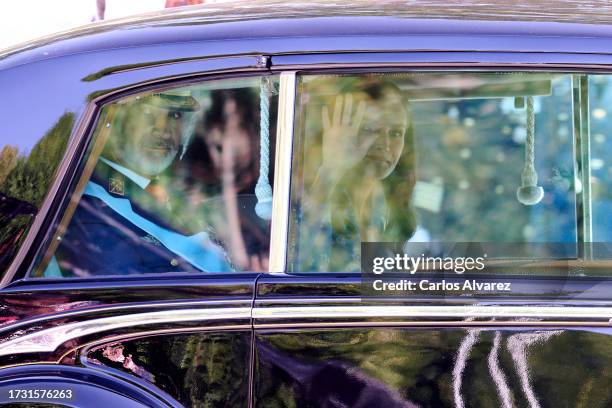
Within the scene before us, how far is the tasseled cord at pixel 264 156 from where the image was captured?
2.09m

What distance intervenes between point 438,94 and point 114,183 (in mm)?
875

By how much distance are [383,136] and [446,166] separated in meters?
0.18

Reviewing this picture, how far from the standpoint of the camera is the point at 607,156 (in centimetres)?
216

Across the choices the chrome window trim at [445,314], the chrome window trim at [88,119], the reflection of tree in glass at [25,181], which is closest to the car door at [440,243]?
→ the chrome window trim at [445,314]

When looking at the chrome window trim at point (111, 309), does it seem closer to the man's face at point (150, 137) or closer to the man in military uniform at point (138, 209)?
the man in military uniform at point (138, 209)

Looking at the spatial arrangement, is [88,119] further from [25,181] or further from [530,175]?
[530,175]

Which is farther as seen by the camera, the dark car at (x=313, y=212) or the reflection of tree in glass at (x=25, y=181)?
the reflection of tree in glass at (x=25, y=181)

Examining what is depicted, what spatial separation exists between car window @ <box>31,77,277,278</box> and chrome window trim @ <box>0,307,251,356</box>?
15 cm

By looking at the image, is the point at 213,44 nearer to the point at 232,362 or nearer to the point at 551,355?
the point at 232,362

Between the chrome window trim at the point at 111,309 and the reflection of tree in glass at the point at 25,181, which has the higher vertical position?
the reflection of tree in glass at the point at 25,181

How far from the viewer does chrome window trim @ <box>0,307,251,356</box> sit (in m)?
1.98

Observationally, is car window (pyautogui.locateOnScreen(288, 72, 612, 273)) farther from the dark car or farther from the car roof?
the car roof

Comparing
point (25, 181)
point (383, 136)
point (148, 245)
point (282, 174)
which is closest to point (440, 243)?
point (383, 136)

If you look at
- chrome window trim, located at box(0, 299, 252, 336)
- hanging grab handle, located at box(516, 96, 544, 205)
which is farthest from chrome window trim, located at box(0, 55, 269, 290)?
hanging grab handle, located at box(516, 96, 544, 205)
